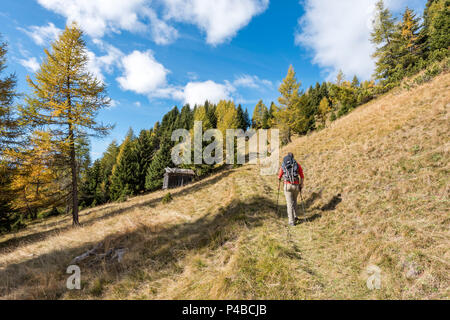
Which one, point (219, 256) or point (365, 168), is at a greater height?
point (365, 168)

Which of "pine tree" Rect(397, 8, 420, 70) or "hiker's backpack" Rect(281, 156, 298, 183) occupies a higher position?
"pine tree" Rect(397, 8, 420, 70)

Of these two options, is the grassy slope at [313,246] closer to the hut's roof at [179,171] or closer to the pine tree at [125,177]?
the hut's roof at [179,171]

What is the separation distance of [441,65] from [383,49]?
14.5 metres

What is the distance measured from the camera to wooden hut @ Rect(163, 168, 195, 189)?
31.2 metres

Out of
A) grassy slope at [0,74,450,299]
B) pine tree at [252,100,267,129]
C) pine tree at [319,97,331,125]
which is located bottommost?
grassy slope at [0,74,450,299]

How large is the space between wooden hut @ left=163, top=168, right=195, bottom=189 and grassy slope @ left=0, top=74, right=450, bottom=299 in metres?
22.6

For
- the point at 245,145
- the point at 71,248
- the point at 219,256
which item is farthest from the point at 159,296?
the point at 245,145

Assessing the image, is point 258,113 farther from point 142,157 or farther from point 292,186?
point 292,186

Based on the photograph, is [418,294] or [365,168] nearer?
[418,294]

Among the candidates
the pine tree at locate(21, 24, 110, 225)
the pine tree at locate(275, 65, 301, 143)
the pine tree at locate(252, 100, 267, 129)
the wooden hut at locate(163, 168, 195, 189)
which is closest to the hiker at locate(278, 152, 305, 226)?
the pine tree at locate(21, 24, 110, 225)

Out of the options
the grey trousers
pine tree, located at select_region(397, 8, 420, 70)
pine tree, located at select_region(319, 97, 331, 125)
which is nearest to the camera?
the grey trousers

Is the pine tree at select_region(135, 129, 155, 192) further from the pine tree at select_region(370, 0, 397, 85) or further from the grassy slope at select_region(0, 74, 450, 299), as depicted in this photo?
the pine tree at select_region(370, 0, 397, 85)

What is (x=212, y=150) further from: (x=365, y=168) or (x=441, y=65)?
(x=441, y=65)
